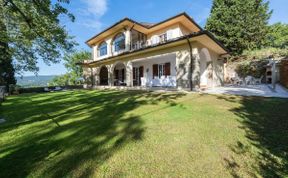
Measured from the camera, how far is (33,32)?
1309 centimetres

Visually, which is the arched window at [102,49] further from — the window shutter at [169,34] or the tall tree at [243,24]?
the tall tree at [243,24]

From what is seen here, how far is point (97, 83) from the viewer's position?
23.4 metres

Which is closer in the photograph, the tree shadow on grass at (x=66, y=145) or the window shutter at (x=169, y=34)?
the tree shadow on grass at (x=66, y=145)

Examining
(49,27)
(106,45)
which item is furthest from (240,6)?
(49,27)

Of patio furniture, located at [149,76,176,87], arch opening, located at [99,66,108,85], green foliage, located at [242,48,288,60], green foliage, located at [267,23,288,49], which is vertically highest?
green foliage, located at [267,23,288,49]

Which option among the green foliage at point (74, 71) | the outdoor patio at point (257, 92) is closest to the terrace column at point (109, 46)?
the outdoor patio at point (257, 92)

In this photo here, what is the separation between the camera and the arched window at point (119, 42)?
19972mm

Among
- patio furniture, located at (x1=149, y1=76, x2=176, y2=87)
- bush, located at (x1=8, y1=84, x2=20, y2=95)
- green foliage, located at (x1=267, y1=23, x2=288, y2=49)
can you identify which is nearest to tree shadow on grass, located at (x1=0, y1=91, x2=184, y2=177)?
patio furniture, located at (x1=149, y1=76, x2=176, y2=87)

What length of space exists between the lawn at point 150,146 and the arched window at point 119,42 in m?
15.6

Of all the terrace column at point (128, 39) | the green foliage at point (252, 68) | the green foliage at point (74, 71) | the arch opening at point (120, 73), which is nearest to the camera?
the terrace column at point (128, 39)

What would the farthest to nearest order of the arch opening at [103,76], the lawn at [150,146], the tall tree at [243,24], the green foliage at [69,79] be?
the green foliage at [69,79] → the tall tree at [243,24] → the arch opening at [103,76] → the lawn at [150,146]

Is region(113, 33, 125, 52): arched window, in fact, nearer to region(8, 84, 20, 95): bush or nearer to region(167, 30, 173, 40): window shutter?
region(167, 30, 173, 40): window shutter

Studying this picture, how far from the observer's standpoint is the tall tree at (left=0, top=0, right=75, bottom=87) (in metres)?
8.59

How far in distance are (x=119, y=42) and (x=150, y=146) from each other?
60.6ft
